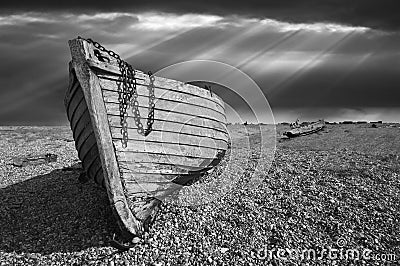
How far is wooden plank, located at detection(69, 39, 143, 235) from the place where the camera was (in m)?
7.30

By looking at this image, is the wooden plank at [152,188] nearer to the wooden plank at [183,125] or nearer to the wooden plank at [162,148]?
the wooden plank at [162,148]

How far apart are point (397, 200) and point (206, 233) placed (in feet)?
16.8

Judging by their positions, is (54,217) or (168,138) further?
(54,217)

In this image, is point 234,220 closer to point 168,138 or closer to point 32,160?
point 168,138

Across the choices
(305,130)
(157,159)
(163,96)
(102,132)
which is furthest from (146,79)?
(305,130)

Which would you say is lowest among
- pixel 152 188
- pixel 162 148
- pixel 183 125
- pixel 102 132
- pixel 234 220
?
pixel 234 220

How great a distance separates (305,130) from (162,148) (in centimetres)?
1747

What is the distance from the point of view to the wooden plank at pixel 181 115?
7.61 metres

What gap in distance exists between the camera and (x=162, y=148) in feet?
27.3

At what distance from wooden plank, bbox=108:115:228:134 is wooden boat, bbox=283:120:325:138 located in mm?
13455

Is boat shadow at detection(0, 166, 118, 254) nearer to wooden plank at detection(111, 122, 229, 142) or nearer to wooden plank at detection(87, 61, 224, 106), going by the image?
wooden plank at detection(111, 122, 229, 142)

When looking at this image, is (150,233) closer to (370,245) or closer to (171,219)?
(171,219)

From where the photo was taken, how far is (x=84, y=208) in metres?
9.52

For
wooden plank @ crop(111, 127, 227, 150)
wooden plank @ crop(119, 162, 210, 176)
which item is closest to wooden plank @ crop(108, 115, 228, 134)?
wooden plank @ crop(111, 127, 227, 150)
